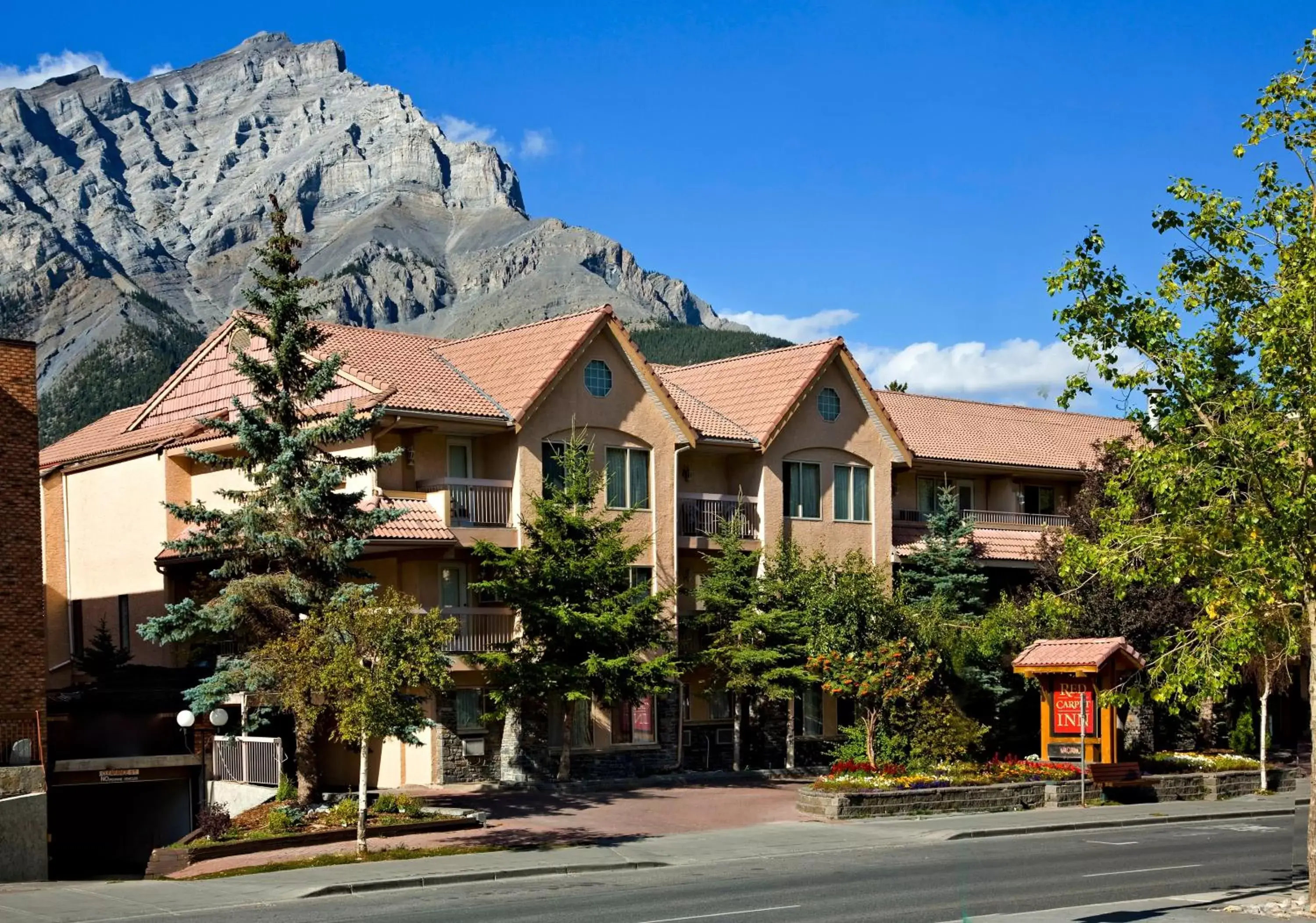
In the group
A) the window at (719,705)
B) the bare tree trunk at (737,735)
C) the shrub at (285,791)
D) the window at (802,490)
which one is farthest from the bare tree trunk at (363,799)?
the window at (802,490)

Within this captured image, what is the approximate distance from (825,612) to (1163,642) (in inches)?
731

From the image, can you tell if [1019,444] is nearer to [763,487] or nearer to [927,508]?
[927,508]

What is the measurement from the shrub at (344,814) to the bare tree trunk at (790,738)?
596 inches

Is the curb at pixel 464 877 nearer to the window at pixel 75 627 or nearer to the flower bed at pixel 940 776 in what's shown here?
the flower bed at pixel 940 776

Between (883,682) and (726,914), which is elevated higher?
(883,682)

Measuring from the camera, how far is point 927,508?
51.1 metres

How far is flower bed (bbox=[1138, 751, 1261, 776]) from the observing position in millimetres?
40125

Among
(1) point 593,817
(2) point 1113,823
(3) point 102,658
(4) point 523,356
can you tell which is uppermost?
(4) point 523,356

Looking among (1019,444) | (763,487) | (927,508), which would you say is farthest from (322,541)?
(1019,444)

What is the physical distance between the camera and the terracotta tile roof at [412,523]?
116ft

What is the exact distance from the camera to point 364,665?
2670 cm

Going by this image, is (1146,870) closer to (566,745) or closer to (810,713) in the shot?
(566,745)

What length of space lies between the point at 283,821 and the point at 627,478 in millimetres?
15022

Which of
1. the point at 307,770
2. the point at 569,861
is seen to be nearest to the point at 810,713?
the point at 307,770
